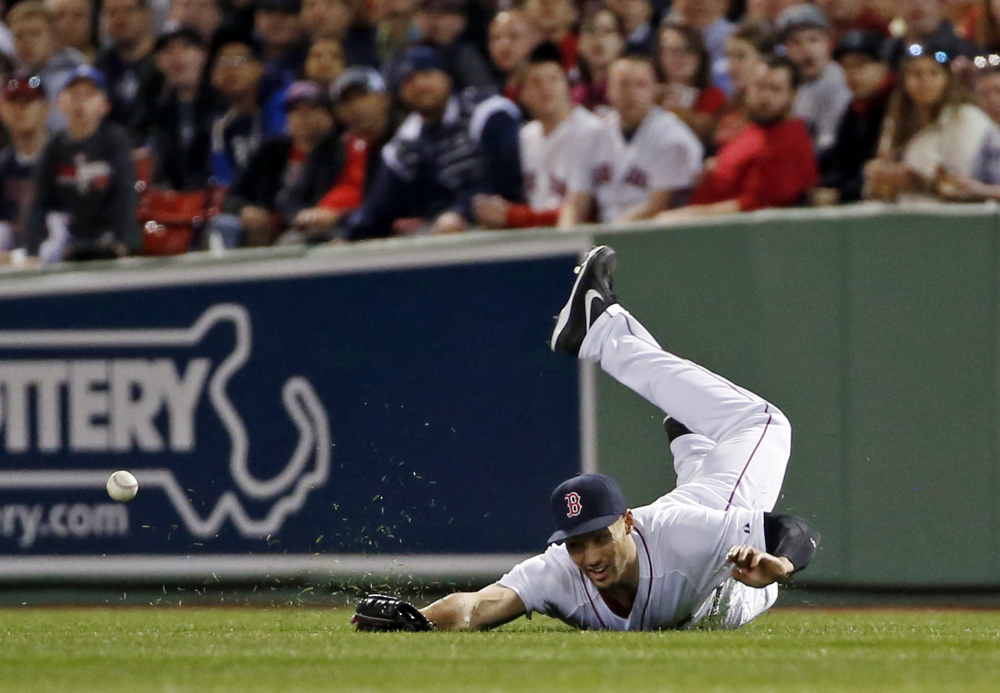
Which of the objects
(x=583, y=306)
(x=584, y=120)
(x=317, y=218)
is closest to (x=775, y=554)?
(x=583, y=306)

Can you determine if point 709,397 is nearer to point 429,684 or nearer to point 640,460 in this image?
point 640,460

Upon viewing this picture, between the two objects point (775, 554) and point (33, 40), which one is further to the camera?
point (33, 40)

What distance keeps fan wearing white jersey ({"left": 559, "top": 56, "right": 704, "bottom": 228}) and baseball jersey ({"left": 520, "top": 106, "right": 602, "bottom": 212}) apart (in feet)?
0.20

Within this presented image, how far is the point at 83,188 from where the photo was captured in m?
10.6

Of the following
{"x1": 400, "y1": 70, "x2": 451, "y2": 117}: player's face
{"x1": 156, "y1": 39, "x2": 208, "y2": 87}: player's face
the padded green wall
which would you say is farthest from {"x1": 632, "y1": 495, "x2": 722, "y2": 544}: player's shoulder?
{"x1": 156, "y1": 39, "x2": 208, "y2": 87}: player's face

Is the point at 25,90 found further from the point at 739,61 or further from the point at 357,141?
the point at 739,61

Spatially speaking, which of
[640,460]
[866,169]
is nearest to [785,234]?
[866,169]

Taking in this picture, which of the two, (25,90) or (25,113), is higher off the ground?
(25,90)

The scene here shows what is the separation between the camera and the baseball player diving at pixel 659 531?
584 centimetres

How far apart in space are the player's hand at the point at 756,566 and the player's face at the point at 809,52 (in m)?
4.81

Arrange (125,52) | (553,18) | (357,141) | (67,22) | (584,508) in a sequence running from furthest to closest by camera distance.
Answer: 1. (67,22)
2. (125,52)
3. (553,18)
4. (357,141)
5. (584,508)

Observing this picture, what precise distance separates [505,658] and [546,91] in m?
5.16

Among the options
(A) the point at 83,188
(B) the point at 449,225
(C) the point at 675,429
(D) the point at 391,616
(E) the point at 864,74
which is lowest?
(D) the point at 391,616

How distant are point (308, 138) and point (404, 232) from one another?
1.39 metres
